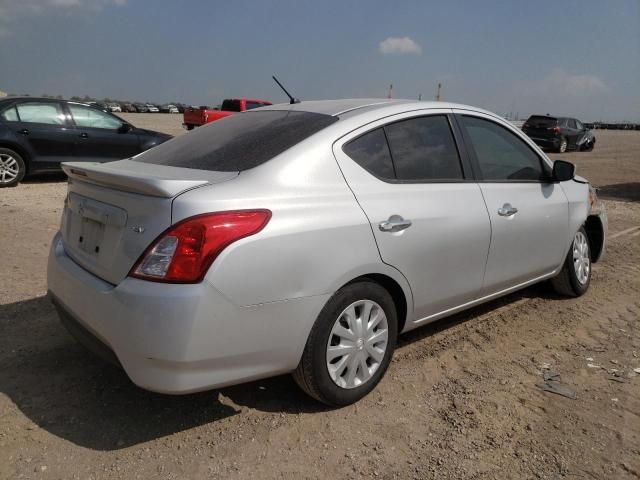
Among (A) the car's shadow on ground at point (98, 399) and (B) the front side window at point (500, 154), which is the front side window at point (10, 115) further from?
(B) the front side window at point (500, 154)

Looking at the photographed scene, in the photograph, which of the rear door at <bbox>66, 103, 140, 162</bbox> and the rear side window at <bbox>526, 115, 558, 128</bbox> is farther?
the rear side window at <bbox>526, 115, 558, 128</bbox>

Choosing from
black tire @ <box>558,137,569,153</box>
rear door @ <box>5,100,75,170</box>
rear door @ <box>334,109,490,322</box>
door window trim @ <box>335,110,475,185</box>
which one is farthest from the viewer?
black tire @ <box>558,137,569,153</box>

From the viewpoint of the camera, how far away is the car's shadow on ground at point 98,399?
2.71 meters


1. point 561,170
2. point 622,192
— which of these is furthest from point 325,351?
point 622,192

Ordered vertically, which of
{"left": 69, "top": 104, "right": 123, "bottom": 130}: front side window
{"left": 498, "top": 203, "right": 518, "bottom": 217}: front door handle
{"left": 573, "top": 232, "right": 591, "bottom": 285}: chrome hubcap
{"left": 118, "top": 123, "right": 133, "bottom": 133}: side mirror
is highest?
{"left": 69, "top": 104, "right": 123, "bottom": 130}: front side window

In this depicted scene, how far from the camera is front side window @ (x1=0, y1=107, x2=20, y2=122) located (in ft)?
30.6

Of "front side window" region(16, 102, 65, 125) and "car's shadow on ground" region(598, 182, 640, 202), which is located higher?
"front side window" region(16, 102, 65, 125)

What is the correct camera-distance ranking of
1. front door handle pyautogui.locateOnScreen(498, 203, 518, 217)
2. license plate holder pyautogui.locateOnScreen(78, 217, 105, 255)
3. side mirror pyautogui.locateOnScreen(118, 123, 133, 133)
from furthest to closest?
1. side mirror pyautogui.locateOnScreen(118, 123, 133, 133)
2. front door handle pyautogui.locateOnScreen(498, 203, 518, 217)
3. license plate holder pyautogui.locateOnScreen(78, 217, 105, 255)

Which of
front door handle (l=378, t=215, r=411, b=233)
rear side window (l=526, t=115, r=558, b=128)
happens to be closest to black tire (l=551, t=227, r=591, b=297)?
front door handle (l=378, t=215, r=411, b=233)

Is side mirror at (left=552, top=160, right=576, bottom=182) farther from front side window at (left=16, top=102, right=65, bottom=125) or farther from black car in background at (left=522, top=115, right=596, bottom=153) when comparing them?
black car in background at (left=522, top=115, right=596, bottom=153)

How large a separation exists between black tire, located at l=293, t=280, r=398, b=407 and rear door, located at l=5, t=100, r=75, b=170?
8.53 meters

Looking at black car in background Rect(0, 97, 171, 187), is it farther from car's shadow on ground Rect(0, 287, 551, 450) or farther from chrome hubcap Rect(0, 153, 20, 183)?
car's shadow on ground Rect(0, 287, 551, 450)

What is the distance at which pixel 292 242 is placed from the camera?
250 centimetres

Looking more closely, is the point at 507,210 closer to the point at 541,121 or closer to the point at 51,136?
the point at 51,136
